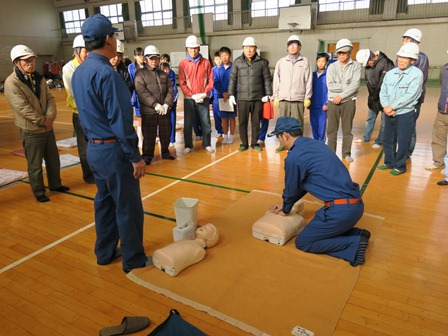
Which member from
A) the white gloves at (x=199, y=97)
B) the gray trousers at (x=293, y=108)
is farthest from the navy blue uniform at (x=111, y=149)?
the gray trousers at (x=293, y=108)

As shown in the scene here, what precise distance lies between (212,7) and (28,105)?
1743 cm

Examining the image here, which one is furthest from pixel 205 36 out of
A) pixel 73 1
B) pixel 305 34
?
pixel 73 1

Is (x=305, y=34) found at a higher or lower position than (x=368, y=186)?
higher

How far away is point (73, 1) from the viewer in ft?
74.7

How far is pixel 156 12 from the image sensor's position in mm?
20328

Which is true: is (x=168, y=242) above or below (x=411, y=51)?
below

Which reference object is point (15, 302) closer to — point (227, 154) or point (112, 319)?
point (112, 319)

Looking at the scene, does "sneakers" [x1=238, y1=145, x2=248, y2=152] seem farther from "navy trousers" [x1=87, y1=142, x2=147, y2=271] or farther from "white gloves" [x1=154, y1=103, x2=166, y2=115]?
"navy trousers" [x1=87, y1=142, x2=147, y2=271]

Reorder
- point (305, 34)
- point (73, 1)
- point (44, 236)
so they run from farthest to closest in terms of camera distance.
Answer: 1. point (73, 1)
2. point (305, 34)
3. point (44, 236)

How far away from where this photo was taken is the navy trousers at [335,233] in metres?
2.41

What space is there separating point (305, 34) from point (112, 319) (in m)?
17.4

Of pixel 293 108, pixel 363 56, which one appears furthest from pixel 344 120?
pixel 363 56

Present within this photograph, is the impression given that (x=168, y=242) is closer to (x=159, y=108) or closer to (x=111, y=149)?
(x=111, y=149)

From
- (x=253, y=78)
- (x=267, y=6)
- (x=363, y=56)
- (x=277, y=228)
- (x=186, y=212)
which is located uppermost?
(x=267, y=6)
